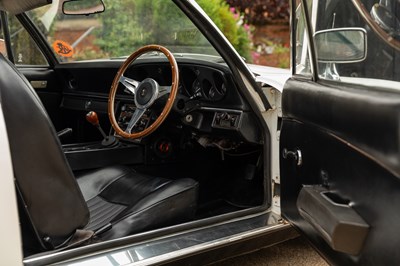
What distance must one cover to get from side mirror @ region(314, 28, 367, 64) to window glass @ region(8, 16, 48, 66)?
2.42 metres

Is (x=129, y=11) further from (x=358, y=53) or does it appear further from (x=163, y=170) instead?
(x=358, y=53)

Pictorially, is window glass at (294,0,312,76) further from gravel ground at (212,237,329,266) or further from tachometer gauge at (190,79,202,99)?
gravel ground at (212,237,329,266)

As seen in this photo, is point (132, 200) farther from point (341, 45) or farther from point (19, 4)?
point (341, 45)

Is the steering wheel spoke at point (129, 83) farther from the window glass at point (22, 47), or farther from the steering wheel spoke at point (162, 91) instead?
the window glass at point (22, 47)

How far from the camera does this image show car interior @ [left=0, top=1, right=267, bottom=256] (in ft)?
5.88

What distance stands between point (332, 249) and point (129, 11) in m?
2.87

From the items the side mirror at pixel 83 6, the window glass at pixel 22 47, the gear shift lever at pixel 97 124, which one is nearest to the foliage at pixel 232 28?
the window glass at pixel 22 47

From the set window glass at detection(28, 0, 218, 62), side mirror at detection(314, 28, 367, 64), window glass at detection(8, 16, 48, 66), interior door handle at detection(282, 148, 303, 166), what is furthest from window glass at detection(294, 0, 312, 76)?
window glass at detection(8, 16, 48, 66)

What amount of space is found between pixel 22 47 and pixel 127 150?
124 centimetres

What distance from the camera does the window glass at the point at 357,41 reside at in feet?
5.30

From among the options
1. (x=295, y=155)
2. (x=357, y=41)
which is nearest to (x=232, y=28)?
(x=295, y=155)

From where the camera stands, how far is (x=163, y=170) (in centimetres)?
328

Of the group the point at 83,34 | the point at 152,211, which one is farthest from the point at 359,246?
the point at 83,34

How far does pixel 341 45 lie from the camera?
6.17ft
